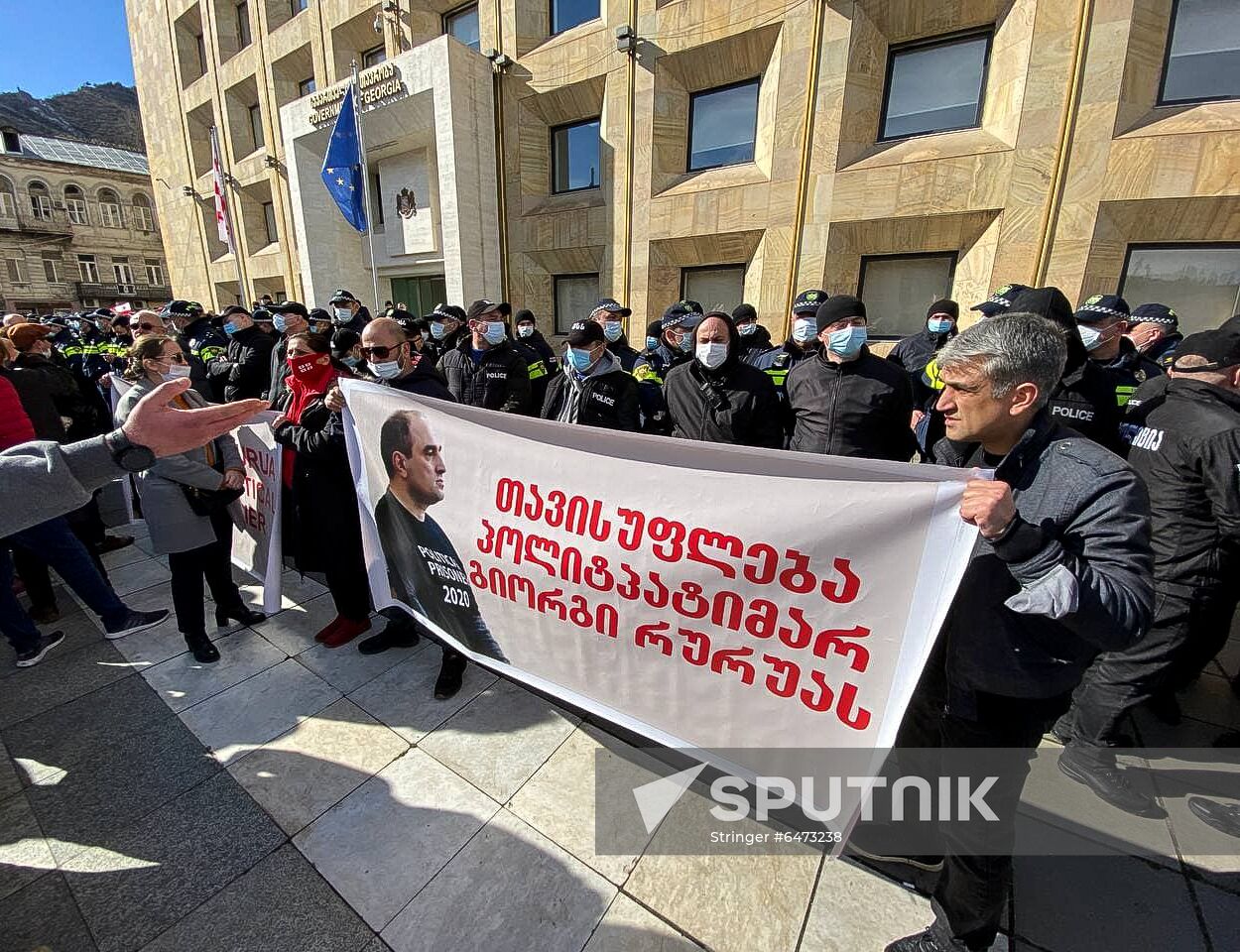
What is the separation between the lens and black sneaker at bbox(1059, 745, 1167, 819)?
A: 7.31 feet

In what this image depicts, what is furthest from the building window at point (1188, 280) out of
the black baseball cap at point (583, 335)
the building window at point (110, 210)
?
the building window at point (110, 210)

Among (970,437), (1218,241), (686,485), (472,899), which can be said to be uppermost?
(1218,241)

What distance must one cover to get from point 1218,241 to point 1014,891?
8910 millimetres

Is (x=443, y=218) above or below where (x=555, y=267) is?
above

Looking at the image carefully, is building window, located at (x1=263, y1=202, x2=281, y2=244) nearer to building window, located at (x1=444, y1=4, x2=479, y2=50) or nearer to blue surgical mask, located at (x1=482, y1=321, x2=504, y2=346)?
building window, located at (x1=444, y1=4, x2=479, y2=50)

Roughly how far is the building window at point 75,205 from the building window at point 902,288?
6048 centimetres

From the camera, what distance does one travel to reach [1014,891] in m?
1.91

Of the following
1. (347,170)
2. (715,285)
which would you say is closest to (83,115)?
(347,170)

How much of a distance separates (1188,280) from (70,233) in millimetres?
62984

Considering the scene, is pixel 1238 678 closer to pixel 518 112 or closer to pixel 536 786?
pixel 536 786

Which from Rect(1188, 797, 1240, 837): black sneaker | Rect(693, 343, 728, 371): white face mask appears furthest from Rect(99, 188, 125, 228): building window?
Rect(1188, 797, 1240, 837): black sneaker

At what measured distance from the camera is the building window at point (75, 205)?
42219 millimetres

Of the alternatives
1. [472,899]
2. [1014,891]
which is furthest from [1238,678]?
[472,899]

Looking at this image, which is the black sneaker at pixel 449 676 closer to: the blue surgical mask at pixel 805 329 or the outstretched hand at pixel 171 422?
the outstretched hand at pixel 171 422
